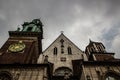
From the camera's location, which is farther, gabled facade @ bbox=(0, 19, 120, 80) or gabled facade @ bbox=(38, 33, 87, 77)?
gabled facade @ bbox=(38, 33, 87, 77)

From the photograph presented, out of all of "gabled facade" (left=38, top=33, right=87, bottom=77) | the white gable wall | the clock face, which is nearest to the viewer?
the clock face

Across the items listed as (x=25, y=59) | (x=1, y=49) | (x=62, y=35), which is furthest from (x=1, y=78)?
(x=62, y=35)

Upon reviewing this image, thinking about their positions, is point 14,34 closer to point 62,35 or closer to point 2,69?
point 62,35

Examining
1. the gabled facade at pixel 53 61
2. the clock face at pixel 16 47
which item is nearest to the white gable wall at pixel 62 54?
the gabled facade at pixel 53 61

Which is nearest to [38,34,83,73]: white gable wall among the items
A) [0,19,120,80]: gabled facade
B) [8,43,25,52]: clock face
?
[0,19,120,80]: gabled facade

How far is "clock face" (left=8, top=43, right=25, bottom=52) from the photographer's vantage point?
93.0ft

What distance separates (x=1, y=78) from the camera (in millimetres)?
21953

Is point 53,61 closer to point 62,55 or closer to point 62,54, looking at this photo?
point 62,55

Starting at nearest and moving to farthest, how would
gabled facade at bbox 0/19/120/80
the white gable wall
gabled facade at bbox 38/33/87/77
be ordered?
gabled facade at bbox 0/19/120/80
gabled facade at bbox 38/33/87/77
the white gable wall

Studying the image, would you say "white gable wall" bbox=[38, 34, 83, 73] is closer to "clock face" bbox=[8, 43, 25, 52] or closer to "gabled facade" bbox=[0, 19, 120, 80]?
"gabled facade" bbox=[0, 19, 120, 80]

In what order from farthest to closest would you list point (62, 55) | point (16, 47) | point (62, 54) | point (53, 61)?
1. point (62, 54)
2. point (62, 55)
3. point (53, 61)
4. point (16, 47)

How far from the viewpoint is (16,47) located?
95.6ft

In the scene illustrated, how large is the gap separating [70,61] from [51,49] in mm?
4180

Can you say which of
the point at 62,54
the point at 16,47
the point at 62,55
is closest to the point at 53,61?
the point at 62,55
